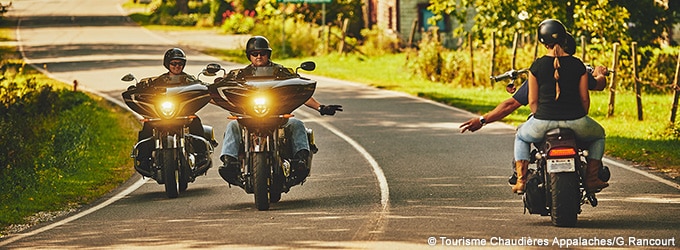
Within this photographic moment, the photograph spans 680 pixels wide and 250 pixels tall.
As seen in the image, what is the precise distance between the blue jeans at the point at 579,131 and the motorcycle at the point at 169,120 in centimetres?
505

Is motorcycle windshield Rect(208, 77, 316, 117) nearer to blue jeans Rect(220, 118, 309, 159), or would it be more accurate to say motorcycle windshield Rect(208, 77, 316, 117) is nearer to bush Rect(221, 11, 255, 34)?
blue jeans Rect(220, 118, 309, 159)

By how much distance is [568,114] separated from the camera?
11.5 meters

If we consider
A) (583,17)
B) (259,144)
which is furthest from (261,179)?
(583,17)

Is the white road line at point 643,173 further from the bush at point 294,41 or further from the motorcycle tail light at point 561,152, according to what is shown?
the bush at point 294,41

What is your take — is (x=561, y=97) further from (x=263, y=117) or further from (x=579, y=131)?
(x=263, y=117)

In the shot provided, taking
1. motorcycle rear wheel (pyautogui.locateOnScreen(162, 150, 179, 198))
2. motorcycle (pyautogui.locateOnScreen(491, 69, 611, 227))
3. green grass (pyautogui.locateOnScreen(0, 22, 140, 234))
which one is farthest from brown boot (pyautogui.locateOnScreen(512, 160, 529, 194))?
green grass (pyautogui.locateOnScreen(0, 22, 140, 234))

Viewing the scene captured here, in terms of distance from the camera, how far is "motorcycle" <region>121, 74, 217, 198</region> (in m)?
15.3

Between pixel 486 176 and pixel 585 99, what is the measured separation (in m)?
5.29

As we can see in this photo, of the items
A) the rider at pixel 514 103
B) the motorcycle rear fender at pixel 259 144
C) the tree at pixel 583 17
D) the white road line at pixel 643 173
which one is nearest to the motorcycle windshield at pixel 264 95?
A: the motorcycle rear fender at pixel 259 144

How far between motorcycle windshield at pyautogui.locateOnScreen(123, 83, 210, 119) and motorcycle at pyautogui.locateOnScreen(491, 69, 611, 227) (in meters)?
5.17

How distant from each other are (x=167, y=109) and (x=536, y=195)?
536 cm

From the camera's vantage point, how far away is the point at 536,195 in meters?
11.6

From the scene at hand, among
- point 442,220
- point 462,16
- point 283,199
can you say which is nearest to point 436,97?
point 462,16

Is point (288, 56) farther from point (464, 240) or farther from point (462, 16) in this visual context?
point (464, 240)
